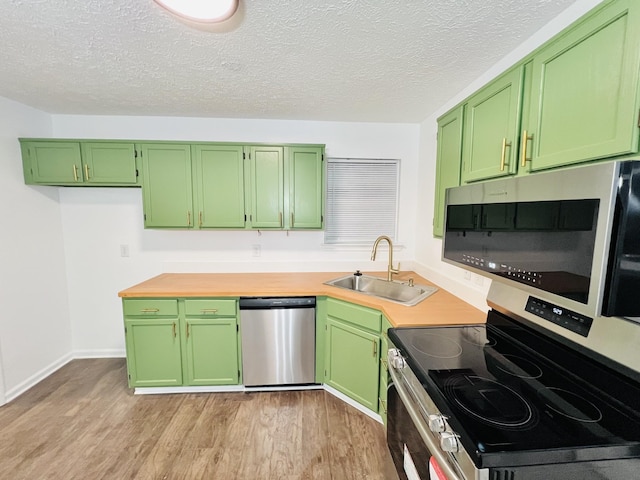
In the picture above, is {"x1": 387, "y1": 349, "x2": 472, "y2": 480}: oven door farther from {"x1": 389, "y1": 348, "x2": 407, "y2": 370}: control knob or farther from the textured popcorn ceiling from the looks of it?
the textured popcorn ceiling

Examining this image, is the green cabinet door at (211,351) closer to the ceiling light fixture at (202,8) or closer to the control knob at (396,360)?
the control knob at (396,360)

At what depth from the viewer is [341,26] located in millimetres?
1315

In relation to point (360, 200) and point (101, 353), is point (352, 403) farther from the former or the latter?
point (101, 353)

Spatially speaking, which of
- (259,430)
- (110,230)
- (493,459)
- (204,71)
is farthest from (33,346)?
(493,459)

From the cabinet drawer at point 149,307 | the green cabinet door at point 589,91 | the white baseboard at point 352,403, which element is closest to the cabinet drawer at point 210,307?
the cabinet drawer at point 149,307

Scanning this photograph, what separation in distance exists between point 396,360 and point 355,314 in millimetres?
774

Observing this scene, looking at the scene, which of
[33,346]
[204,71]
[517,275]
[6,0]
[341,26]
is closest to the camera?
[517,275]

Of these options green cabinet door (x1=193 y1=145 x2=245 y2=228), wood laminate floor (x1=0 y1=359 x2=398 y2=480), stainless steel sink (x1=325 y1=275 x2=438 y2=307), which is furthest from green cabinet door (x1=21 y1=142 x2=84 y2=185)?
stainless steel sink (x1=325 y1=275 x2=438 y2=307)

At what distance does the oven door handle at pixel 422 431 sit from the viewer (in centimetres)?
81

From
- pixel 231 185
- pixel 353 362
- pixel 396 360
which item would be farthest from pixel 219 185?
pixel 396 360

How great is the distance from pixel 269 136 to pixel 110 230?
6.01 ft

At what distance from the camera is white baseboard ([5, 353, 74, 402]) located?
225cm

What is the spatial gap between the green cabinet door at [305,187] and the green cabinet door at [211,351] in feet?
3.43

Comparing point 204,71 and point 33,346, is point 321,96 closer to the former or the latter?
point 204,71
